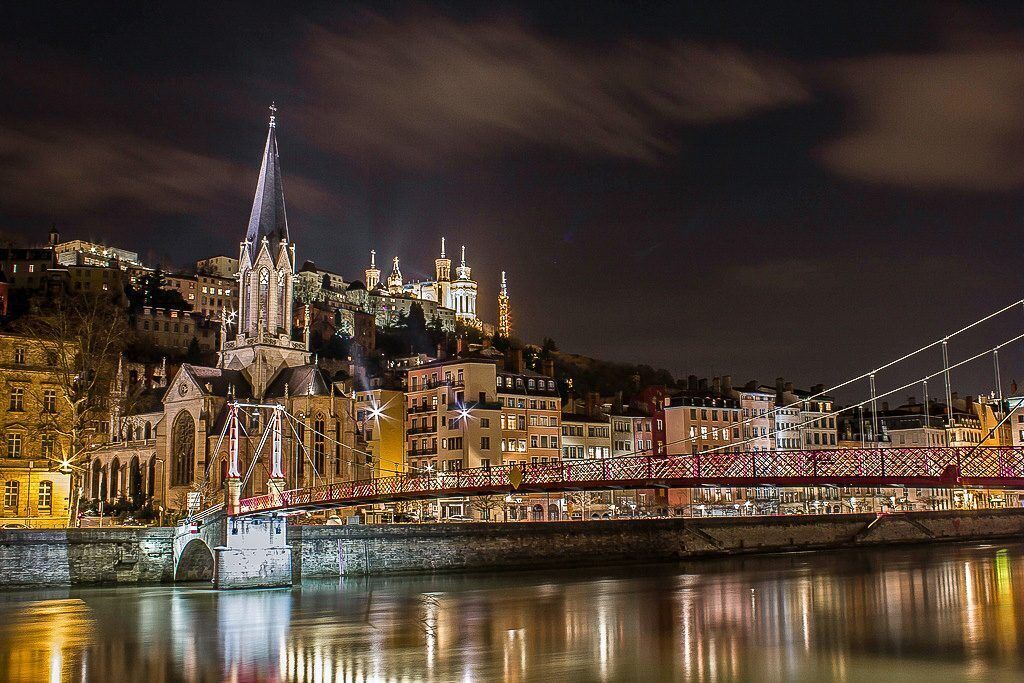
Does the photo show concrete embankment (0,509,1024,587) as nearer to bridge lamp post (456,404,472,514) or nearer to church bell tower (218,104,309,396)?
bridge lamp post (456,404,472,514)

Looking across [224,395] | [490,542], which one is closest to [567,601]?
[490,542]

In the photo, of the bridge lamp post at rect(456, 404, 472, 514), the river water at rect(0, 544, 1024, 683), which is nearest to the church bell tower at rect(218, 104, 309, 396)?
the bridge lamp post at rect(456, 404, 472, 514)

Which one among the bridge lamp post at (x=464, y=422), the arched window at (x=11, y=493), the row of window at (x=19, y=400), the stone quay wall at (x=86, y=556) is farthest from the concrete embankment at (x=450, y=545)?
the bridge lamp post at (x=464, y=422)

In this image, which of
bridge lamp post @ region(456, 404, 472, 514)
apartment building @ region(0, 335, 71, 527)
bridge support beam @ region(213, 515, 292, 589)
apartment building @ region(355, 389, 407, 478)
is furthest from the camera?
apartment building @ region(355, 389, 407, 478)

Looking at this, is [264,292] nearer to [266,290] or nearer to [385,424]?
[266,290]

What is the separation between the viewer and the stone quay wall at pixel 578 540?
168 feet

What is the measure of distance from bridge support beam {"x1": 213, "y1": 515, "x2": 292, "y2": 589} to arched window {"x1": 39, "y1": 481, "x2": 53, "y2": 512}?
15.5 metres

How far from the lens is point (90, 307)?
5594cm

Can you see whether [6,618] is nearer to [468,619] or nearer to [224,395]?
[468,619]

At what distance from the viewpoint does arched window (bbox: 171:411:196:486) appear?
72875 millimetres

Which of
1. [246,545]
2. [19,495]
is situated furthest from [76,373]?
[246,545]

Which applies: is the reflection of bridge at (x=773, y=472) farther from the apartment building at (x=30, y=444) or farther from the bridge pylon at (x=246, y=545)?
the apartment building at (x=30, y=444)

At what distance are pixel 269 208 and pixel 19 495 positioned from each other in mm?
33861

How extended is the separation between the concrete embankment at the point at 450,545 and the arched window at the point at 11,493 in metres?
9.10
